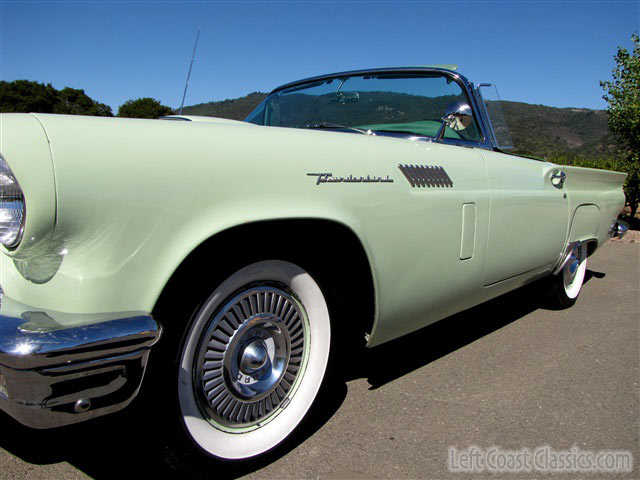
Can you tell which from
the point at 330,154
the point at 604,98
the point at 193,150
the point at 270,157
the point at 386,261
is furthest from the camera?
the point at 604,98

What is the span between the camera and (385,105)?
2.82m

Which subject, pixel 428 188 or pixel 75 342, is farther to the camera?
pixel 428 188

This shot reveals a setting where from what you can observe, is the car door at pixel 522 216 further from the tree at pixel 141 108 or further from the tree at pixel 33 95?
the tree at pixel 33 95

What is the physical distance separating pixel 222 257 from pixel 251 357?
0.37m

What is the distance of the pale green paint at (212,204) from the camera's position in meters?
1.20

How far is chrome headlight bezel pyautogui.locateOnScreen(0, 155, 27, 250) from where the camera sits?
1.19 m

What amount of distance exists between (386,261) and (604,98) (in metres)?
10.9

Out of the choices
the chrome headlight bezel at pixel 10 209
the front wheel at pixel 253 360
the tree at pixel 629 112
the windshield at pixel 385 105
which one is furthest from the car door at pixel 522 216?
the tree at pixel 629 112

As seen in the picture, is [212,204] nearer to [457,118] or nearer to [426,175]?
[426,175]

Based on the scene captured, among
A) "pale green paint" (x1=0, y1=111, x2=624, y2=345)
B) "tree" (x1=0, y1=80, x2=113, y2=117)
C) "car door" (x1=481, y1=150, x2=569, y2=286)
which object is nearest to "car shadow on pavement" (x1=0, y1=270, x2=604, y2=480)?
"pale green paint" (x1=0, y1=111, x2=624, y2=345)

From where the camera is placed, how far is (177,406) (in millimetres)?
1418

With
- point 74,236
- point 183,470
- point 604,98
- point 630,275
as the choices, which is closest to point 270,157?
point 74,236

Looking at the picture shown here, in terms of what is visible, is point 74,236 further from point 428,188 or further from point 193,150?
point 428,188

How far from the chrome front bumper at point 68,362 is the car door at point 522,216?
173cm
